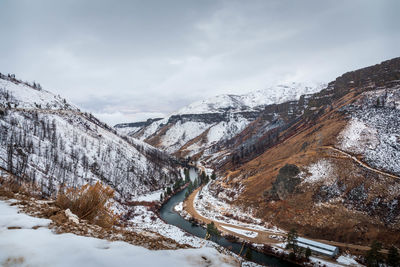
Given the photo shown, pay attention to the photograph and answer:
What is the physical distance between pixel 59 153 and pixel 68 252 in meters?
Answer: 79.5

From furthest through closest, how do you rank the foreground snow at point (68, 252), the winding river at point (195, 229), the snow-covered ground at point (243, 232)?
1. the snow-covered ground at point (243, 232)
2. the winding river at point (195, 229)
3. the foreground snow at point (68, 252)

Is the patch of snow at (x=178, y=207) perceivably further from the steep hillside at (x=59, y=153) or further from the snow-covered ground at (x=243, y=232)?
the steep hillside at (x=59, y=153)

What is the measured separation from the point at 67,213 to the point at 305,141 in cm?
8176

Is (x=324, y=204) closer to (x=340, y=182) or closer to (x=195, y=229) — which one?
(x=340, y=182)

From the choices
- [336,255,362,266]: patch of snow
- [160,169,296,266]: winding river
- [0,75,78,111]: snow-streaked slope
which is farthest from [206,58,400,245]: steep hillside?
[0,75,78,111]: snow-streaked slope

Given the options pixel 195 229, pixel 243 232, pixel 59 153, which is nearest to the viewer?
pixel 243 232

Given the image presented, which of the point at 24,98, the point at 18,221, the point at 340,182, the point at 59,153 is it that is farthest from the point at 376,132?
the point at 24,98

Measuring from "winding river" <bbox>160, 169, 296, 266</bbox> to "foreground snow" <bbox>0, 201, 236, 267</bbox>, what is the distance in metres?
34.2

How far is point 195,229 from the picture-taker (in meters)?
45.8

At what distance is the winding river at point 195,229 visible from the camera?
32719mm

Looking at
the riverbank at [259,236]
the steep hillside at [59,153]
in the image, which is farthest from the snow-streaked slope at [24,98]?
the riverbank at [259,236]

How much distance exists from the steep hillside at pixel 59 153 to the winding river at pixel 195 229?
60.2 ft

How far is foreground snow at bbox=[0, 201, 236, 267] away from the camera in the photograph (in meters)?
3.37

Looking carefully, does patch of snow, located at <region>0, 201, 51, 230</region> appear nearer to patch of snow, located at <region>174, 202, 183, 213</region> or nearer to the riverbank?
the riverbank
